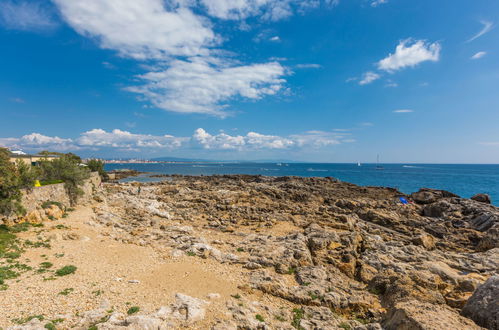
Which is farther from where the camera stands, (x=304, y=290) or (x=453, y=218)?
(x=453, y=218)

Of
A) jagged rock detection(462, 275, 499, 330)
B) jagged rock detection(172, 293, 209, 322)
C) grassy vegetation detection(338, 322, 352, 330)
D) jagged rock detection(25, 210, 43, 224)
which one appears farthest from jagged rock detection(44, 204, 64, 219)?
jagged rock detection(462, 275, 499, 330)

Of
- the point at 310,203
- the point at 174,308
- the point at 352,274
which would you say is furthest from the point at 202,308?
the point at 310,203

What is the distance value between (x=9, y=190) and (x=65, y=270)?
36.0ft

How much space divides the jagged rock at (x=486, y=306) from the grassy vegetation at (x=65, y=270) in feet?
60.7

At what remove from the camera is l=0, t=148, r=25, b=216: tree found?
18.3 metres

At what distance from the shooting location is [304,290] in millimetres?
12703

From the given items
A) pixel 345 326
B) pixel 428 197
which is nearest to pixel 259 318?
pixel 345 326

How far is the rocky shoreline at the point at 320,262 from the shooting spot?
9.65 metres

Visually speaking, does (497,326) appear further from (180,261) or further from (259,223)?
(259,223)

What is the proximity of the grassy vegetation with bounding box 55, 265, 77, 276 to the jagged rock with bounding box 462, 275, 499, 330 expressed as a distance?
1849 centimetres

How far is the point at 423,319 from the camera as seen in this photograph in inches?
342

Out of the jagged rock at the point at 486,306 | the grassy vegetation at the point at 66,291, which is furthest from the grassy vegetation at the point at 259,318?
the grassy vegetation at the point at 66,291

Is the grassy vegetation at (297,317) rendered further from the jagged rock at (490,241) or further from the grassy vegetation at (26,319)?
the jagged rock at (490,241)

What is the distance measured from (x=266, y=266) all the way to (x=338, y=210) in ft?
67.6
